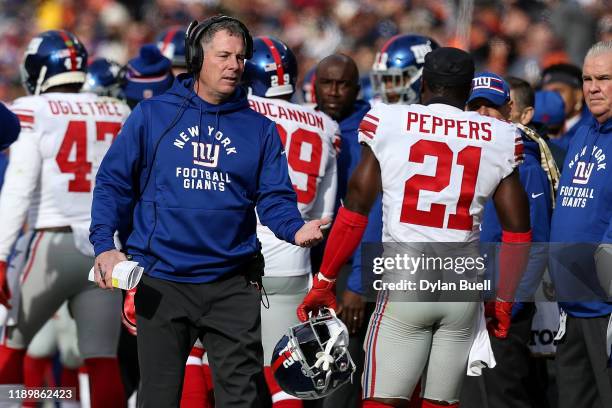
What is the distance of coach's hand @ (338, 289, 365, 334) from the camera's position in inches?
231

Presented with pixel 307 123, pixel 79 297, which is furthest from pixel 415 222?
pixel 79 297

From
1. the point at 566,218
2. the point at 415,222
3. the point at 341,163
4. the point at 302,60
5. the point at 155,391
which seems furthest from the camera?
the point at 302,60

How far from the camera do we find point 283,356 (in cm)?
496

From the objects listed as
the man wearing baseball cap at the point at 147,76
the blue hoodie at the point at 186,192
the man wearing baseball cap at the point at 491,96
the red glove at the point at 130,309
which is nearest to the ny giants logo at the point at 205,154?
the blue hoodie at the point at 186,192

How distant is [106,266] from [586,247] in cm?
234

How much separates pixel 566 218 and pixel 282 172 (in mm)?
1530

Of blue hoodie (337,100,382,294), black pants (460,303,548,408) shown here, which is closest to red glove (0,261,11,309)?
blue hoodie (337,100,382,294)

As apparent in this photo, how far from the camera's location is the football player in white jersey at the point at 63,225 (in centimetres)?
641

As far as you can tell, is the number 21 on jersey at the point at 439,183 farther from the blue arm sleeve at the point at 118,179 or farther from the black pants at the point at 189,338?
the blue arm sleeve at the point at 118,179

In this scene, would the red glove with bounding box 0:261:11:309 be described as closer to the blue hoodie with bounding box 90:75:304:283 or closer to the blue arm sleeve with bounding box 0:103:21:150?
the blue arm sleeve with bounding box 0:103:21:150

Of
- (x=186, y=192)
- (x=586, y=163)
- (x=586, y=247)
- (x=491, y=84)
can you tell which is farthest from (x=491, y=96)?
(x=186, y=192)

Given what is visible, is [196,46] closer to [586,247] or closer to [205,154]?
[205,154]

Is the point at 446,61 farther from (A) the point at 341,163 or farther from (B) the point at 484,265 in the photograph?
(A) the point at 341,163

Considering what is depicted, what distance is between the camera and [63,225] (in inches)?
259
